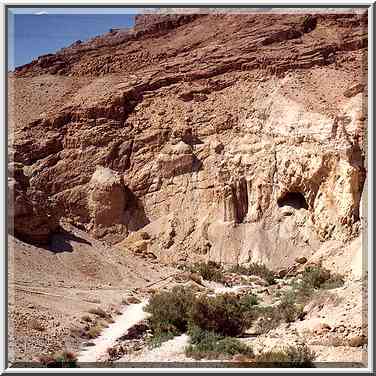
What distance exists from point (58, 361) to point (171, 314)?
4436 mm

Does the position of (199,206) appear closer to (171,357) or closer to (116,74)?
(116,74)

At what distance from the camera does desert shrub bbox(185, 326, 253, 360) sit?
505 inches

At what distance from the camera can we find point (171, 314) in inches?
642

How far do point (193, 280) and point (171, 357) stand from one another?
12592 mm

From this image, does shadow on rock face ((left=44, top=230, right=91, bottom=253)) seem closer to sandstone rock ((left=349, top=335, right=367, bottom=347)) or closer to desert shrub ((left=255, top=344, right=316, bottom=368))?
desert shrub ((left=255, top=344, right=316, bottom=368))

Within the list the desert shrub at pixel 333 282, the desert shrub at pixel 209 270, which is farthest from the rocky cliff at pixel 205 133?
the desert shrub at pixel 333 282

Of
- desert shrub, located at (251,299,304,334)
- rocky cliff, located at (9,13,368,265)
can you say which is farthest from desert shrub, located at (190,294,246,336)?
rocky cliff, located at (9,13,368,265)

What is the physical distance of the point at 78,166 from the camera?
35719 mm

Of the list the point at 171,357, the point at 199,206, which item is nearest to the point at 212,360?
the point at 171,357

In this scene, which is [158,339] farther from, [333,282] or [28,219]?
[28,219]

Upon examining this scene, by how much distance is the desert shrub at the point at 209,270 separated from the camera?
26.8m

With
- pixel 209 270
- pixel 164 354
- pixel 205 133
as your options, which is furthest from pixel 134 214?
pixel 164 354

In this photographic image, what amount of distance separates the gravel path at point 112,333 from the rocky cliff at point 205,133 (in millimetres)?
11687

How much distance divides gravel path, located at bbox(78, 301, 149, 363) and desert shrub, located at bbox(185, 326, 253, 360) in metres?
1.84
